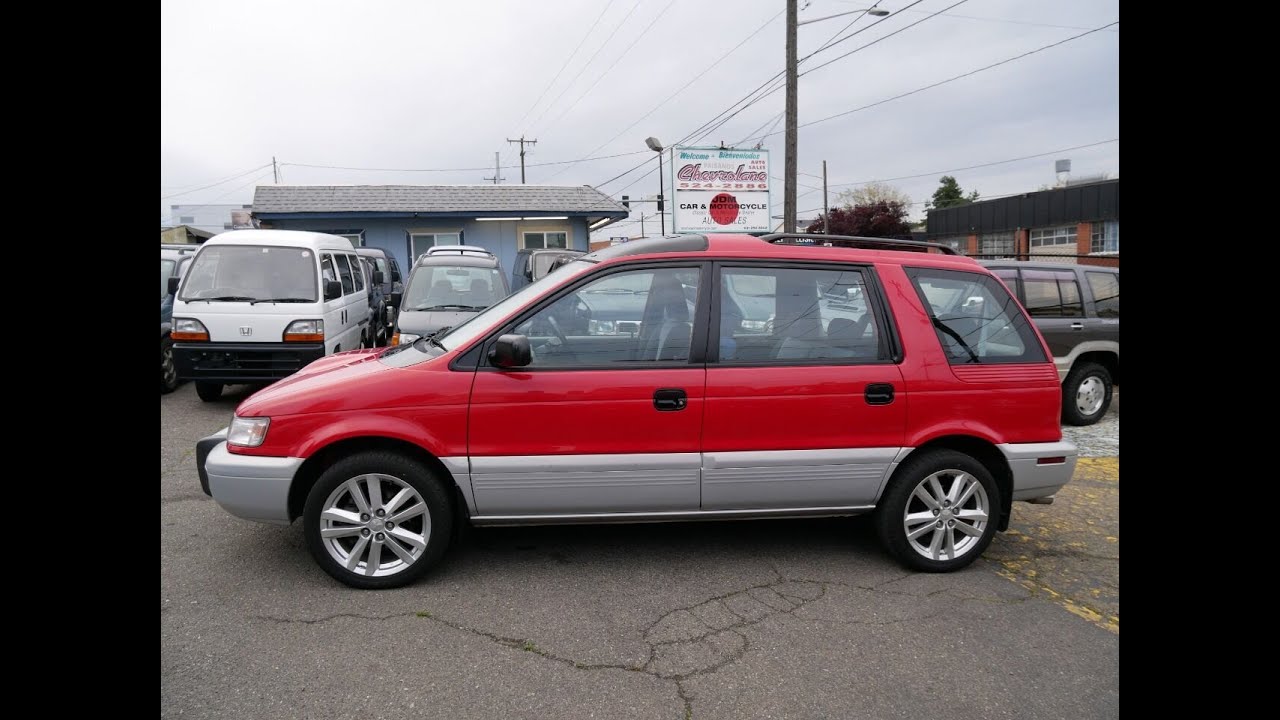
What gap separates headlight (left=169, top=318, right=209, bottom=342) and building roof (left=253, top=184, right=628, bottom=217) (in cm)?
1438

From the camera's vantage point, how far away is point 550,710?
2.78 m

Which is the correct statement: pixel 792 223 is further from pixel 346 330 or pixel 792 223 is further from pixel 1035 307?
pixel 346 330

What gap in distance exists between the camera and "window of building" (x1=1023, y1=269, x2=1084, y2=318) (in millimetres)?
8539

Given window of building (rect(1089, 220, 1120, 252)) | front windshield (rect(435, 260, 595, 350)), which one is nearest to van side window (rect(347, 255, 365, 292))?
front windshield (rect(435, 260, 595, 350))

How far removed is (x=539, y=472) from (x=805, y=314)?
1.65 meters

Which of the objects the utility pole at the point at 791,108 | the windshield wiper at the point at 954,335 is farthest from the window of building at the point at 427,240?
the windshield wiper at the point at 954,335

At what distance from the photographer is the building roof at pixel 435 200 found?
22.0 meters

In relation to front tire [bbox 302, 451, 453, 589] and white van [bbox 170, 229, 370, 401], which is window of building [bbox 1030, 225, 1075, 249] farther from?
front tire [bbox 302, 451, 453, 589]

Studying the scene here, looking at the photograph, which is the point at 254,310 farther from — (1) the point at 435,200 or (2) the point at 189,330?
(1) the point at 435,200

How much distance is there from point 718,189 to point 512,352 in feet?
53.3

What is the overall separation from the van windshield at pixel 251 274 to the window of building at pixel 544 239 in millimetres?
14546

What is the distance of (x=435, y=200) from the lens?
75.5 ft
